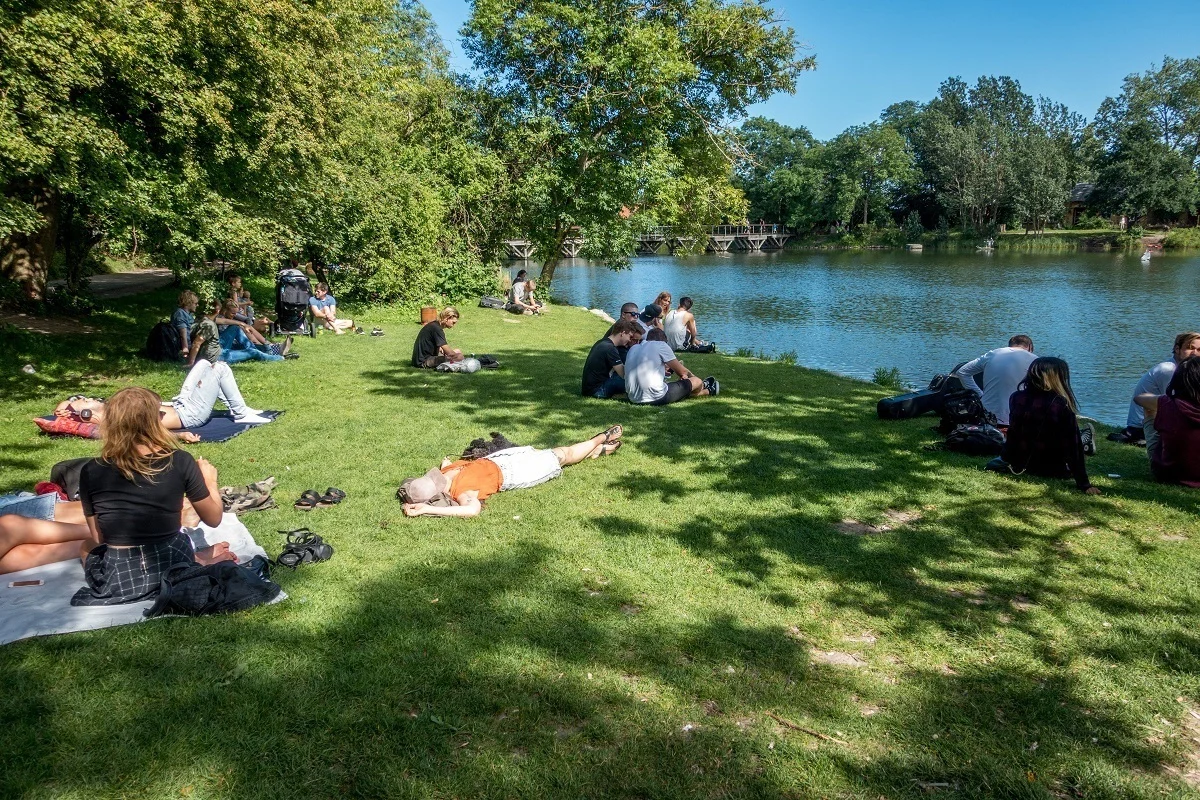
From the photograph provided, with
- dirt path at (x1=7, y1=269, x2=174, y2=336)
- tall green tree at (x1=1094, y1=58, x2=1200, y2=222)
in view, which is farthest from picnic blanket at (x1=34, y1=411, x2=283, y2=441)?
tall green tree at (x1=1094, y1=58, x2=1200, y2=222)

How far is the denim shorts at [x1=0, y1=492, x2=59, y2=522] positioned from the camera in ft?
17.2

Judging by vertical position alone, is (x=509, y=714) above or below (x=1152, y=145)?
below

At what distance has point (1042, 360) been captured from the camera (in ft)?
22.0

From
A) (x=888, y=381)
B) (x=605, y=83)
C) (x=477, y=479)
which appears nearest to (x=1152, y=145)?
(x=605, y=83)

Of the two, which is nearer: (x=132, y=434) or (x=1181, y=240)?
(x=132, y=434)

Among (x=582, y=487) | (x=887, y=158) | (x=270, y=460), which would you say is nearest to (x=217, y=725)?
(x=582, y=487)

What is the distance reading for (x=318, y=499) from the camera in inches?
245

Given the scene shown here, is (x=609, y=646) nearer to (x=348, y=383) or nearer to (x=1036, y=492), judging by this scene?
(x=1036, y=492)

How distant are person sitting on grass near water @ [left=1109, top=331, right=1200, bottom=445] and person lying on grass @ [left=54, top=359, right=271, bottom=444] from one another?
10.1 meters

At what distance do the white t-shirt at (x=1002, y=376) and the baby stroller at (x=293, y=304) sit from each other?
13.5 meters

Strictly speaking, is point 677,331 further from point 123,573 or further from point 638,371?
point 123,573

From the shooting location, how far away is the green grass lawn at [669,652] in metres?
3.14

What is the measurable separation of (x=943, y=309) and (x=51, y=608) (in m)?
28.8

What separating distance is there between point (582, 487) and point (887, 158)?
8316 cm
